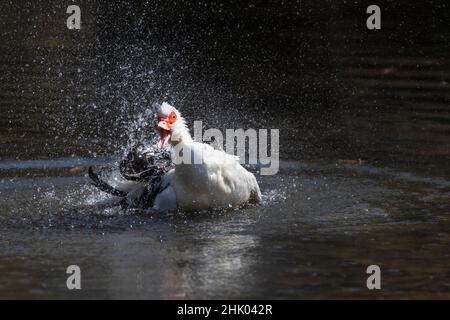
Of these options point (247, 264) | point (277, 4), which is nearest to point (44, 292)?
point (247, 264)

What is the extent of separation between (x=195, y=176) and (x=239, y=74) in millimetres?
6240

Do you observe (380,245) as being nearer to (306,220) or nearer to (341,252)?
(341,252)

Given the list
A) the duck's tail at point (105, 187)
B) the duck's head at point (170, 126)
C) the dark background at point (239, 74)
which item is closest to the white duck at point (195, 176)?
the duck's head at point (170, 126)

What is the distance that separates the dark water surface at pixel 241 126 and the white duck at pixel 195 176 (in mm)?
135

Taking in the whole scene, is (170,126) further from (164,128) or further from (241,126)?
(241,126)

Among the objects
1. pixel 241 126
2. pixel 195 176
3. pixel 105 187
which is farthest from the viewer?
pixel 241 126

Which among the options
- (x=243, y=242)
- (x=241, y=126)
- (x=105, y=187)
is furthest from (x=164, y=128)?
(x=241, y=126)

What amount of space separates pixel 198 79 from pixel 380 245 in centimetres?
671

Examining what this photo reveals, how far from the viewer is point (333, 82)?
13.2 m

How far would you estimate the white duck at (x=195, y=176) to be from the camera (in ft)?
25.0

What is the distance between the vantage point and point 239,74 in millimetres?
13703

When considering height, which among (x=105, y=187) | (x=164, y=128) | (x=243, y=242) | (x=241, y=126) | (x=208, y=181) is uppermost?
(x=164, y=128)

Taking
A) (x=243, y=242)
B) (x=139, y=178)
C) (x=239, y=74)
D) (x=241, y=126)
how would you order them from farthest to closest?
1. (x=239, y=74)
2. (x=241, y=126)
3. (x=139, y=178)
4. (x=243, y=242)

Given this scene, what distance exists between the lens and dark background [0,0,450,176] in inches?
417
